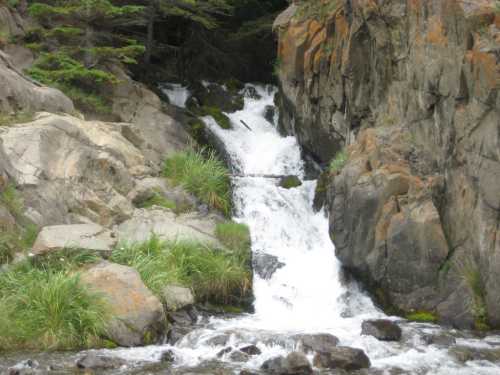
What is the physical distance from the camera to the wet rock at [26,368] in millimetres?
7556

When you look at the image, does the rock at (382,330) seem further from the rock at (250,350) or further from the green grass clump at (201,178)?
the green grass clump at (201,178)

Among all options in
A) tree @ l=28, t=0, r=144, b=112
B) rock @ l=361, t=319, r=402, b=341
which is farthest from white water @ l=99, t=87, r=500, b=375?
tree @ l=28, t=0, r=144, b=112

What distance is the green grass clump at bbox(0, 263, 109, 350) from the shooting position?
8672mm

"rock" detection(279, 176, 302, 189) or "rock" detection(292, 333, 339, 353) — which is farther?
"rock" detection(279, 176, 302, 189)

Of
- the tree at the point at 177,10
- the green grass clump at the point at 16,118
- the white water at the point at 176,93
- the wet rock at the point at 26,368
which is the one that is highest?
the tree at the point at 177,10

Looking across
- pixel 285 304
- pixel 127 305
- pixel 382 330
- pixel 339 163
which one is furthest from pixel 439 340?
pixel 339 163

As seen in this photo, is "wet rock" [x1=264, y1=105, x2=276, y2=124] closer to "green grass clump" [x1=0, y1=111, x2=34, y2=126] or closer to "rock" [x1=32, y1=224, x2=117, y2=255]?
"green grass clump" [x1=0, y1=111, x2=34, y2=126]

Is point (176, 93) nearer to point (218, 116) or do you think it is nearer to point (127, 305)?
point (218, 116)

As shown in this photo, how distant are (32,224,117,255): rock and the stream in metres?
2.12

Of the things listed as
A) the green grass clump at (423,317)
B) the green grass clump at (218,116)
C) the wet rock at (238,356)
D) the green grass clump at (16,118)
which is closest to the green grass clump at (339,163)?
the green grass clump at (423,317)

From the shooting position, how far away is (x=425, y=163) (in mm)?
12172

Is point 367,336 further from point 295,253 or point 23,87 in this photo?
point 23,87

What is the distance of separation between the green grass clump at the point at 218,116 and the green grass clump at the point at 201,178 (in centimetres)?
394

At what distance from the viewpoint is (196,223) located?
13602mm
